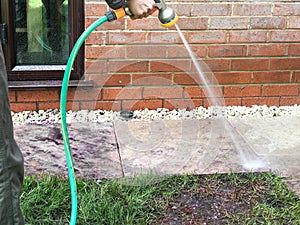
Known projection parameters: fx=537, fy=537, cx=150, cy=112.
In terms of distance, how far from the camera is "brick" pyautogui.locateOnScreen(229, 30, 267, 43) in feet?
12.8

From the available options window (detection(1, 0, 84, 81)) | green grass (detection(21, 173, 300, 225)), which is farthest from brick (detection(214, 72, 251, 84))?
green grass (detection(21, 173, 300, 225))

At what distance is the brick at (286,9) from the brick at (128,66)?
103 centimetres

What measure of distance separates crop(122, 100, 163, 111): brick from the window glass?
547 millimetres

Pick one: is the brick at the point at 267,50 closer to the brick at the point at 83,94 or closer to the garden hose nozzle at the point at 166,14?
the brick at the point at 83,94

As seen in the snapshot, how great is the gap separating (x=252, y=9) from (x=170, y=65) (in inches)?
28.3

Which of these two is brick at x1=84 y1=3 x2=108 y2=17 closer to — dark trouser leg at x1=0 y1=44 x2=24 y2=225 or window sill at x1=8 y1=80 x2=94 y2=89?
window sill at x1=8 y1=80 x2=94 y2=89

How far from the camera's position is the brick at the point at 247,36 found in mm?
3916

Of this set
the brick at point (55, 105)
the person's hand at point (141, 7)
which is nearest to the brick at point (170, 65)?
the brick at point (55, 105)

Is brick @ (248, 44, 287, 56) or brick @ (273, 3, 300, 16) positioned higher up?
brick @ (273, 3, 300, 16)

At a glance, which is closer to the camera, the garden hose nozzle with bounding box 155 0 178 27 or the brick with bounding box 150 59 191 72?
the garden hose nozzle with bounding box 155 0 178 27

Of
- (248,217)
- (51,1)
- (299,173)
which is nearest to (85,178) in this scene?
(248,217)

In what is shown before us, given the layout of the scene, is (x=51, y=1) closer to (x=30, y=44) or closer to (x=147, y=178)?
(x=30, y=44)

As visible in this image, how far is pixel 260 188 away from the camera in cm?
279

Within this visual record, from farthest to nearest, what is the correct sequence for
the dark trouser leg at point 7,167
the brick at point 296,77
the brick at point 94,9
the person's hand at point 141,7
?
the brick at point 296,77 → the brick at point 94,9 → the person's hand at point 141,7 → the dark trouser leg at point 7,167
